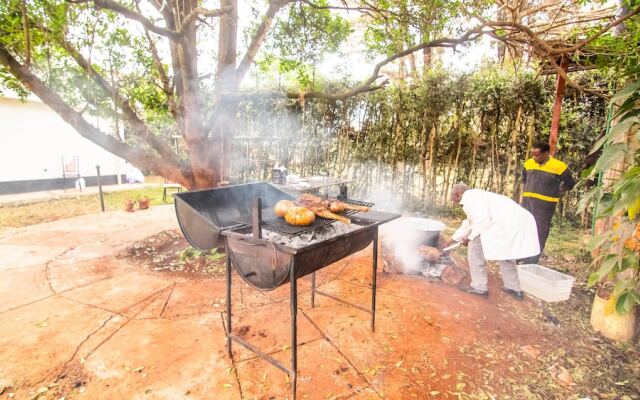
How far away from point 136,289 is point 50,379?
1634mm

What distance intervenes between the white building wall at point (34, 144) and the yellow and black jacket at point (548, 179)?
580 inches

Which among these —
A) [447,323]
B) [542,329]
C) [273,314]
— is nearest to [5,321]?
[273,314]

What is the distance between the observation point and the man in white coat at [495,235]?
4.24m

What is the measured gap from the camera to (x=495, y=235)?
168 inches

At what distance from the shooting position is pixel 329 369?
288 centimetres

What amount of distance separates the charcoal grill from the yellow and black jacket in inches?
132

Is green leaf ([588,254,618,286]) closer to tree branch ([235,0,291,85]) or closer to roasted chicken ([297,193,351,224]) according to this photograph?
roasted chicken ([297,193,351,224])

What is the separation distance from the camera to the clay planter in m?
3.36

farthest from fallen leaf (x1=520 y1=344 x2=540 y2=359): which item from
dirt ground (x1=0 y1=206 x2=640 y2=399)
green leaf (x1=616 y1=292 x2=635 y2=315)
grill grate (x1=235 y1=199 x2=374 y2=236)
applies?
grill grate (x1=235 y1=199 x2=374 y2=236)

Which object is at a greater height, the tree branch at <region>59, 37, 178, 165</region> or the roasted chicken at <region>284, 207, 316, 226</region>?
the tree branch at <region>59, 37, 178, 165</region>

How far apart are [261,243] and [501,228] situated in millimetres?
3386

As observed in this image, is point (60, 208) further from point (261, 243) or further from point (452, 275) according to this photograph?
point (452, 275)

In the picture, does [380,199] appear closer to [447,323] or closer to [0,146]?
[447,323]

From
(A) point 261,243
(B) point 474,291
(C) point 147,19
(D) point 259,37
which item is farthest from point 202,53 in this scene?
(B) point 474,291
